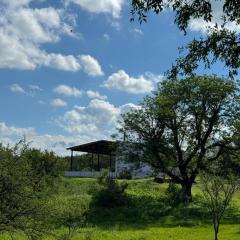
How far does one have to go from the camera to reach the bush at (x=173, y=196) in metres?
47.5

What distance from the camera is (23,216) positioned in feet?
55.5

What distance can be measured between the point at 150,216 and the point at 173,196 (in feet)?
20.2

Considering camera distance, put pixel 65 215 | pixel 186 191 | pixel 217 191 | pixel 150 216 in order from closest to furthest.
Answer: pixel 65 215, pixel 217 191, pixel 150 216, pixel 186 191

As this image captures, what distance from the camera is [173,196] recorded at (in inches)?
1900

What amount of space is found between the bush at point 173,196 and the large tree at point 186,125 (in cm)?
56

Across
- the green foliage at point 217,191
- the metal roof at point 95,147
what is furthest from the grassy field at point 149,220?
the metal roof at point 95,147

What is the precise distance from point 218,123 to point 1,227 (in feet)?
114

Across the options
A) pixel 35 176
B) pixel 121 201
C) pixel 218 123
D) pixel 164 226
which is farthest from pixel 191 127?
pixel 35 176

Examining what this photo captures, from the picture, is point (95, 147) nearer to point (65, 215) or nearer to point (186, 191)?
point (186, 191)

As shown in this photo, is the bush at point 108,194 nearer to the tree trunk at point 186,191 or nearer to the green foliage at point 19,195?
the tree trunk at point 186,191

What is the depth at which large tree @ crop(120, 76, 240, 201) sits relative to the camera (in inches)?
1871

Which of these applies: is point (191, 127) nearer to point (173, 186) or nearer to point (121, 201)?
point (173, 186)

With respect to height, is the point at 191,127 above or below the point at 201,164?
above

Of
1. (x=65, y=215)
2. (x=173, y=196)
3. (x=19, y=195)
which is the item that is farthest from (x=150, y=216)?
(x=19, y=195)
